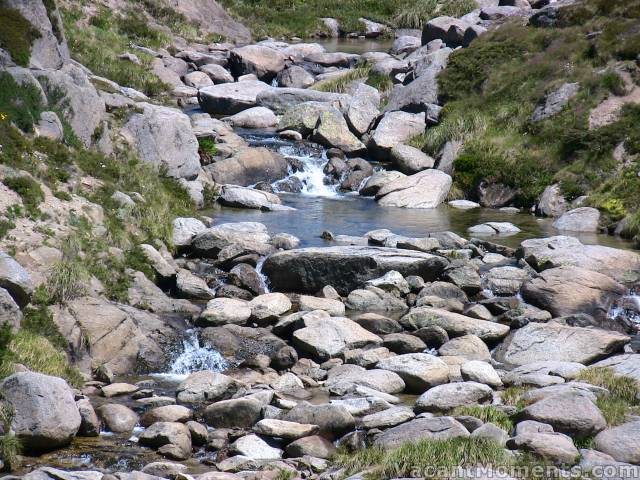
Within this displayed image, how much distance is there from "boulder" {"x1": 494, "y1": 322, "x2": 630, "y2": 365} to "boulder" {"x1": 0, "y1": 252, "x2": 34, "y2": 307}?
8716 millimetres

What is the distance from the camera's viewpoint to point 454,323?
18250 mm

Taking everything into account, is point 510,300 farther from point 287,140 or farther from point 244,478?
point 287,140

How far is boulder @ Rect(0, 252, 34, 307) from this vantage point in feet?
47.8

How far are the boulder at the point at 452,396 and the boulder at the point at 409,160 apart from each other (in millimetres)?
18877

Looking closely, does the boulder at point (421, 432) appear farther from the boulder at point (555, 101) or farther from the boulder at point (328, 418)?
the boulder at point (555, 101)

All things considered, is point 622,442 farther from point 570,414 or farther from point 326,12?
point 326,12

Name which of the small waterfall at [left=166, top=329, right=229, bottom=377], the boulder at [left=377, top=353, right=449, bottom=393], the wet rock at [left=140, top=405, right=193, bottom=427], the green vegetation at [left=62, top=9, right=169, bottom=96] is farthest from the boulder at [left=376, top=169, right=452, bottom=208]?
the wet rock at [left=140, top=405, right=193, bottom=427]

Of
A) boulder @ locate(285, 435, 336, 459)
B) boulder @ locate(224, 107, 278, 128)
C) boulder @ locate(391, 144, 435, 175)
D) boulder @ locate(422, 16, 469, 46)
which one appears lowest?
boulder @ locate(285, 435, 336, 459)

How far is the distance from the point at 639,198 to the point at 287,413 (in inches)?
708

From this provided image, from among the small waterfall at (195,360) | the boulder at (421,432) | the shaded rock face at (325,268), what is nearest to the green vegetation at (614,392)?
the boulder at (421,432)

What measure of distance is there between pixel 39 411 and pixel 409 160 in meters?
22.3

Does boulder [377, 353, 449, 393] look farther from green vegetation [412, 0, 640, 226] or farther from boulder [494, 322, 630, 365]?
green vegetation [412, 0, 640, 226]

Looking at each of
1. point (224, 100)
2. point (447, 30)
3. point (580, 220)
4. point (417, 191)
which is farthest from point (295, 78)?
point (580, 220)

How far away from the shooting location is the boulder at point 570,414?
1205 cm
